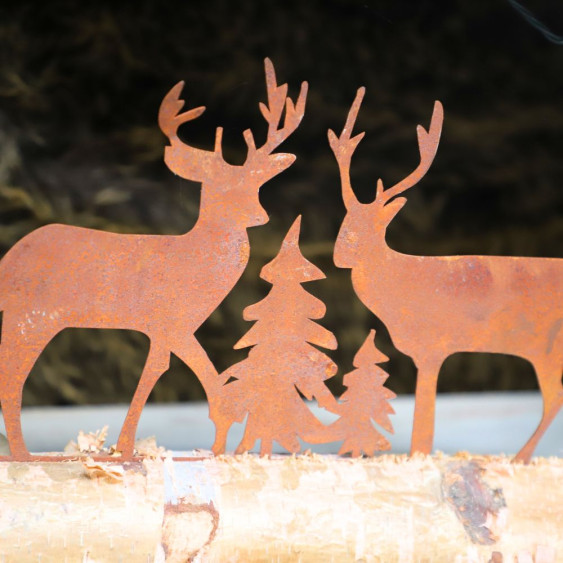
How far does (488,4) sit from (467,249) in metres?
1.15

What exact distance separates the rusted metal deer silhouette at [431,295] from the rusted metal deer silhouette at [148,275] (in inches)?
13.2

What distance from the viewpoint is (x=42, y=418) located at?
337 centimetres

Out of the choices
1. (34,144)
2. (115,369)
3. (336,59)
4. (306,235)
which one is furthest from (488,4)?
(115,369)

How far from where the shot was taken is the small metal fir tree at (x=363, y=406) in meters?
2.49

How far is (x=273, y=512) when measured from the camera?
2.24 meters

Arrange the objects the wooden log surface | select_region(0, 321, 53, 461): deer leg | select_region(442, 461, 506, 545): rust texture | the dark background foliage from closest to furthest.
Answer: the wooden log surface < select_region(442, 461, 506, 545): rust texture < select_region(0, 321, 53, 461): deer leg < the dark background foliage

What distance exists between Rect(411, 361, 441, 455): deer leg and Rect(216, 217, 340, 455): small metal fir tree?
0.32 meters

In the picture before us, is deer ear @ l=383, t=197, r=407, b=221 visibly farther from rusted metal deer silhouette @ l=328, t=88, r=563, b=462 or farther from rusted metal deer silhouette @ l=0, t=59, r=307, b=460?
rusted metal deer silhouette @ l=0, t=59, r=307, b=460

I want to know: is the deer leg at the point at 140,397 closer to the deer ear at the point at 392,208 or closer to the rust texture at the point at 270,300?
the rust texture at the point at 270,300

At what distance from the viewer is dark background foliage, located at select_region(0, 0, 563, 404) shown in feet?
10.6

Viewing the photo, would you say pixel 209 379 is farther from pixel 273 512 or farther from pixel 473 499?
pixel 473 499

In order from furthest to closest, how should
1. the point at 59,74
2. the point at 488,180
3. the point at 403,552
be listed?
1. the point at 488,180
2. the point at 59,74
3. the point at 403,552

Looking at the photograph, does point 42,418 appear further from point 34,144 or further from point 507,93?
point 507,93

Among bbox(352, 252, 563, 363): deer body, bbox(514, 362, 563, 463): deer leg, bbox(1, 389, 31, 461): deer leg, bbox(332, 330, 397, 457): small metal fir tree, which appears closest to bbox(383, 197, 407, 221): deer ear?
bbox(352, 252, 563, 363): deer body
